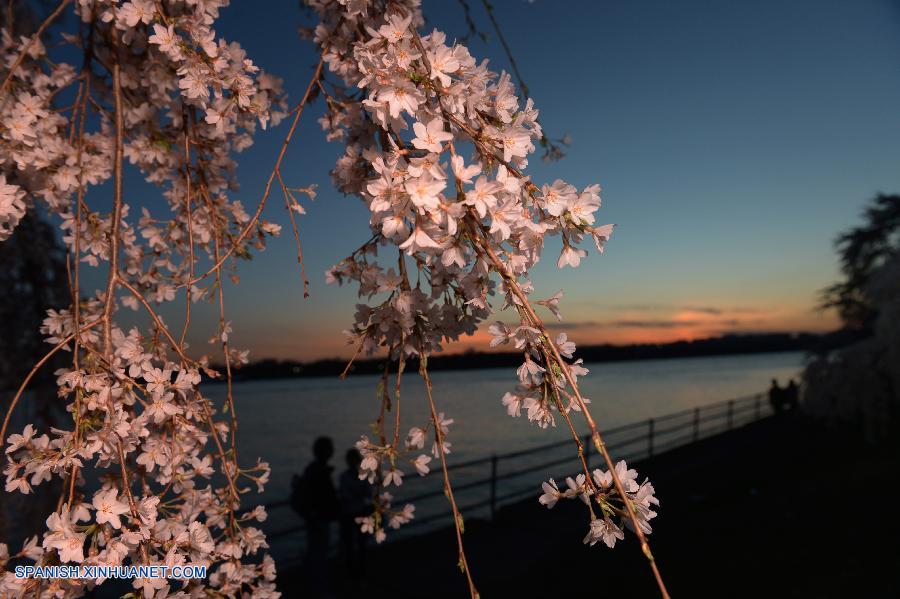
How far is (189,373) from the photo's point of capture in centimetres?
112

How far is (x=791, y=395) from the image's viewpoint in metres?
20.8

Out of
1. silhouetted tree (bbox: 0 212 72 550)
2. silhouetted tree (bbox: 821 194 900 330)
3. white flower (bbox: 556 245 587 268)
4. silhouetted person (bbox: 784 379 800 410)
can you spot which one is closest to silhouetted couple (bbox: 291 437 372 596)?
silhouetted tree (bbox: 0 212 72 550)

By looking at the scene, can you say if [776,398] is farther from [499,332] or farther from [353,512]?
[499,332]

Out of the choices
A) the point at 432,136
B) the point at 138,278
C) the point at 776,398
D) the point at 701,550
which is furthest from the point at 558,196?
the point at 776,398

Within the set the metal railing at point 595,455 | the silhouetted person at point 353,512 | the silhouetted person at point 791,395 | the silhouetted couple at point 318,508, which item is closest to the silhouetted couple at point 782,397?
the silhouetted person at point 791,395

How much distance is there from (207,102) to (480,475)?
70.4 ft

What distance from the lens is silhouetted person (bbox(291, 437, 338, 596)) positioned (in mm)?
5008

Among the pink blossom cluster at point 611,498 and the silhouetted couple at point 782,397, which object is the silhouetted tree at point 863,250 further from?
the pink blossom cluster at point 611,498

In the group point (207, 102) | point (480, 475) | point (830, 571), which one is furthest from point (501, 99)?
point (480, 475)

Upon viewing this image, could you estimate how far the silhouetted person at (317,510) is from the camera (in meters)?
5.01

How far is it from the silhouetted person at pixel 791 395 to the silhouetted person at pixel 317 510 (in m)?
19.7

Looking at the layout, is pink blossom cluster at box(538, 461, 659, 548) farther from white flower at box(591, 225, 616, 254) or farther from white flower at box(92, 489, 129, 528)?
white flower at box(92, 489, 129, 528)

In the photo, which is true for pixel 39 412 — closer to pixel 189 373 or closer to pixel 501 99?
pixel 189 373

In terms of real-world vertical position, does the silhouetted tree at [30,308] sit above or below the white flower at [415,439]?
above
